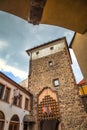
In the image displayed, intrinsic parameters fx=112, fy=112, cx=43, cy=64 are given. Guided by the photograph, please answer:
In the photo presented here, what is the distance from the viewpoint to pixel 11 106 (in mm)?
8375

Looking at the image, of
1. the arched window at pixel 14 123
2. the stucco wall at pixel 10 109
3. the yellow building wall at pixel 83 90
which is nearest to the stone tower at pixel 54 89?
the yellow building wall at pixel 83 90

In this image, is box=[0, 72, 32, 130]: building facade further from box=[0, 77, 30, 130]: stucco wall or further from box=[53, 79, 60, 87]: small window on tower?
box=[53, 79, 60, 87]: small window on tower

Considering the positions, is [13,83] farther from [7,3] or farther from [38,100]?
[7,3]

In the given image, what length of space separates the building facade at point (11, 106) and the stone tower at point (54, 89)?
182 centimetres

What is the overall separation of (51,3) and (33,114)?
10780mm

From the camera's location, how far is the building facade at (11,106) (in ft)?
24.7

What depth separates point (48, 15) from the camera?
190 cm

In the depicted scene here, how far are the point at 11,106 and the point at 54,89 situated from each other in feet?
15.2

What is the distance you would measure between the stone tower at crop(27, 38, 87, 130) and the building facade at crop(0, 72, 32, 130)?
182 cm

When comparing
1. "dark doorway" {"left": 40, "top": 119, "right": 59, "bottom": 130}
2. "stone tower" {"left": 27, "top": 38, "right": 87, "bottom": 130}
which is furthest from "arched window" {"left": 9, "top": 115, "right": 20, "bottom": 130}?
"dark doorway" {"left": 40, "top": 119, "right": 59, "bottom": 130}

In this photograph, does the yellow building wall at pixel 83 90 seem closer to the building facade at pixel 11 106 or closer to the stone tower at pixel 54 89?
the stone tower at pixel 54 89

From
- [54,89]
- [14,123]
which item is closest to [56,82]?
[54,89]

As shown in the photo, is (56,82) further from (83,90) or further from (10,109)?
(10,109)

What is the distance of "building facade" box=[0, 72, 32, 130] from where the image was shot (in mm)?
7535
